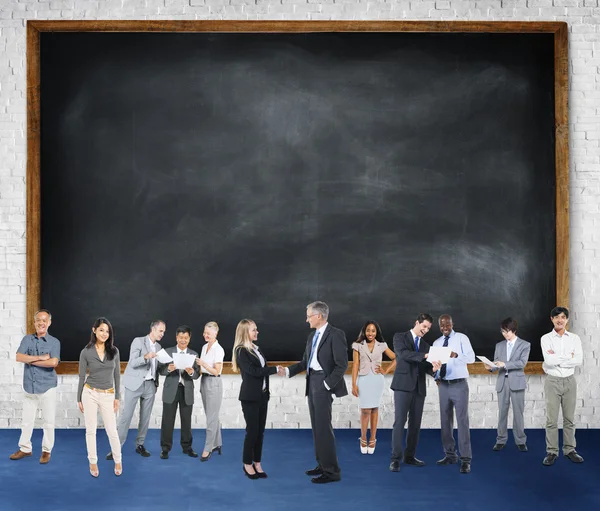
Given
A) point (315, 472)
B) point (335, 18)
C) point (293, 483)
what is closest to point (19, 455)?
point (293, 483)

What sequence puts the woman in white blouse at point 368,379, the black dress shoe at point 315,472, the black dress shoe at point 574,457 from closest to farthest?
the black dress shoe at point 315,472 < the black dress shoe at point 574,457 < the woman in white blouse at point 368,379

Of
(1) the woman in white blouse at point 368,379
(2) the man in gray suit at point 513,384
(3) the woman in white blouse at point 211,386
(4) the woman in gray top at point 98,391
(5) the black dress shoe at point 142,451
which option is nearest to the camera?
(4) the woman in gray top at point 98,391

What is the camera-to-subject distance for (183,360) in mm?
8461

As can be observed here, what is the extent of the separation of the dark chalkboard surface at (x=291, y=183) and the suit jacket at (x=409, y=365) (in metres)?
1.91

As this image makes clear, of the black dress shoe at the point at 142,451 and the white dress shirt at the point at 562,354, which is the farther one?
the black dress shoe at the point at 142,451

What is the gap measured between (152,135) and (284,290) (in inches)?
104

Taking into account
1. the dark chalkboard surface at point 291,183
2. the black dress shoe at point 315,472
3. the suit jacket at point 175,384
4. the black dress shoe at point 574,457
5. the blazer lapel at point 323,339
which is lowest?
the black dress shoe at point 574,457

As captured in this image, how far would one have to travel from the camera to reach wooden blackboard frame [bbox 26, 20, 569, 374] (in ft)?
33.2

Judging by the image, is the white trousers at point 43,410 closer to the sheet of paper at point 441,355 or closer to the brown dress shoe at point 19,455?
the brown dress shoe at point 19,455

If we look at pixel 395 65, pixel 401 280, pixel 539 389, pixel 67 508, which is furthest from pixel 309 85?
pixel 67 508

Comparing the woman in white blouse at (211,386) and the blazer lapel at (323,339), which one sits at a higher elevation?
the blazer lapel at (323,339)

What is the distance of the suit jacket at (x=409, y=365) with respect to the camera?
8.12 meters


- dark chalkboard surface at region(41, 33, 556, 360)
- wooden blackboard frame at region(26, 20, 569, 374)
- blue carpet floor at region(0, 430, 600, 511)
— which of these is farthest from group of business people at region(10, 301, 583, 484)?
wooden blackboard frame at region(26, 20, 569, 374)

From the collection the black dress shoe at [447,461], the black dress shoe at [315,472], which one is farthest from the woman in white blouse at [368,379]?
the black dress shoe at [315,472]
